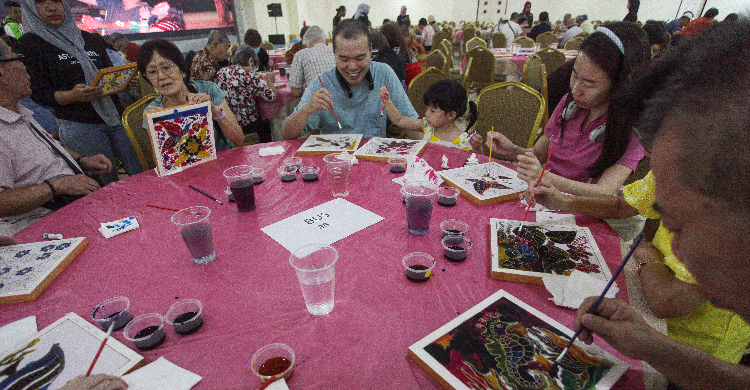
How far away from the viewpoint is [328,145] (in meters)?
2.12

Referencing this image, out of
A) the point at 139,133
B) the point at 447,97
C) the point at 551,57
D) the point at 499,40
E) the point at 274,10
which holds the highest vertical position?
the point at 274,10

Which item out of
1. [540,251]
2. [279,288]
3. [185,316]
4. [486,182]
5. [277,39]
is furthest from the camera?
[277,39]

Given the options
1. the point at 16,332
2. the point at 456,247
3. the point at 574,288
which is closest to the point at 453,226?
the point at 456,247

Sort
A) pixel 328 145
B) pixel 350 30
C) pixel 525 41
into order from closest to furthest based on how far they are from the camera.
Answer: pixel 328 145 → pixel 350 30 → pixel 525 41

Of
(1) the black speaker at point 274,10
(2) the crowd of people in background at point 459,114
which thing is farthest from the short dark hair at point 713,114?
(1) the black speaker at point 274,10

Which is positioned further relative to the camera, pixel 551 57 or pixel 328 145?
pixel 551 57

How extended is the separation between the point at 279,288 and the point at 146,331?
33cm

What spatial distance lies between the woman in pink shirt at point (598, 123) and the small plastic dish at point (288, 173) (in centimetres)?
106

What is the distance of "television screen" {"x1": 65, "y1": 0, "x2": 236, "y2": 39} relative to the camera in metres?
8.80

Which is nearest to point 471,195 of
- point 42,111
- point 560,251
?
point 560,251

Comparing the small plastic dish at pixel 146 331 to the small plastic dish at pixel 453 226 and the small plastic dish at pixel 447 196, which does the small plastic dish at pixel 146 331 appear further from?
the small plastic dish at pixel 447 196

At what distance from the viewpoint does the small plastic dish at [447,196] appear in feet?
4.68

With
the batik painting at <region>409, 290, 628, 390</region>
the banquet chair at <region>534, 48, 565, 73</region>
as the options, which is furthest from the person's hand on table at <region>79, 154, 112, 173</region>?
the banquet chair at <region>534, 48, 565, 73</region>

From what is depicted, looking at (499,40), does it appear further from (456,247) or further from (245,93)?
(456,247)
